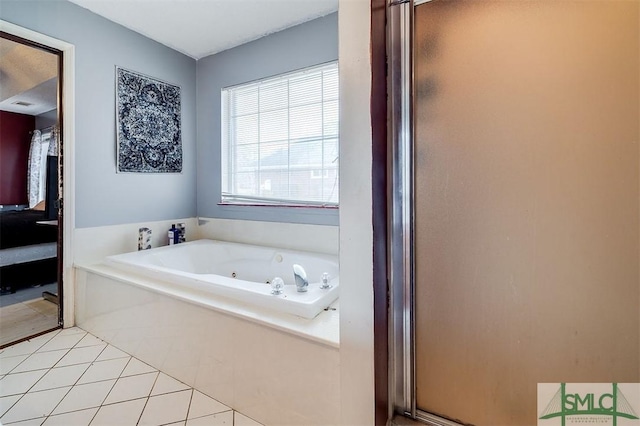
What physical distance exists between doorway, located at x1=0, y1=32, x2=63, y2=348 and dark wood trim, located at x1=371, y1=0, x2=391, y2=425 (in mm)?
2351

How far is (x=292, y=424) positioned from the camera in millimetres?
1156

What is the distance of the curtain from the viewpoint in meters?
2.52

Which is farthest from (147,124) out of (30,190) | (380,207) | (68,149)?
(380,207)

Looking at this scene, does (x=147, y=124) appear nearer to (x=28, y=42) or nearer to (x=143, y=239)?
(x=28, y=42)

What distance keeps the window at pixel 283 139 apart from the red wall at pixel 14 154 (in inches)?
72.9

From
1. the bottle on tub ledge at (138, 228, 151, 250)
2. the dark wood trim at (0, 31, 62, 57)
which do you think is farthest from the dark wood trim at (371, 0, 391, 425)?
the dark wood trim at (0, 31, 62, 57)

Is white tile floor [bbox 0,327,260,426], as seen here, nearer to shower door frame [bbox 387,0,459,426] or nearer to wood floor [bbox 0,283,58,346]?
wood floor [bbox 0,283,58,346]

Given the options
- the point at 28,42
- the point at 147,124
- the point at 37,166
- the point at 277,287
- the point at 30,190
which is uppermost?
the point at 28,42

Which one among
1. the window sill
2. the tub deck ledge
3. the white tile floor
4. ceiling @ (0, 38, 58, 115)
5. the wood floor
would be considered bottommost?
the white tile floor

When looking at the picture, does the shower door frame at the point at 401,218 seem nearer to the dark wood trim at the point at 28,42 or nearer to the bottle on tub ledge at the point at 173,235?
the bottle on tub ledge at the point at 173,235

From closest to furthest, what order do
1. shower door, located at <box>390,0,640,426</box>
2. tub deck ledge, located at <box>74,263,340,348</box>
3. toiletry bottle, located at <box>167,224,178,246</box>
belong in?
1. shower door, located at <box>390,0,640,426</box>
2. tub deck ledge, located at <box>74,263,340,348</box>
3. toiletry bottle, located at <box>167,224,178,246</box>

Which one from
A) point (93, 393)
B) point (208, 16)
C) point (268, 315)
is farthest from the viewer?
point (208, 16)

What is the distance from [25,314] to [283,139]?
245 cm

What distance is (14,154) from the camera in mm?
2783
